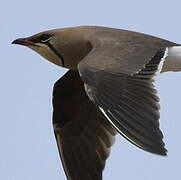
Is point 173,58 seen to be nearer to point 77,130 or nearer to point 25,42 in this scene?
point 77,130

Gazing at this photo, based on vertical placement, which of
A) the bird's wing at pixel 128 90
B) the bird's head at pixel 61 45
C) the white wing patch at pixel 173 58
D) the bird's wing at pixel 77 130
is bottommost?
the bird's wing at pixel 77 130

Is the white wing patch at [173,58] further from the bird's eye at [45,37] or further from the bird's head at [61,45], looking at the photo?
the bird's eye at [45,37]

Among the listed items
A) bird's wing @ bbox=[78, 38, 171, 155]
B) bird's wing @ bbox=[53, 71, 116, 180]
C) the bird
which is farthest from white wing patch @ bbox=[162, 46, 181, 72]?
bird's wing @ bbox=[53, 71, 116, 180]

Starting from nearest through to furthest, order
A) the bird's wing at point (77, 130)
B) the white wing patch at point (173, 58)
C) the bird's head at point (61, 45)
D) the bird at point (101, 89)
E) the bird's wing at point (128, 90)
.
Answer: the bird's wing at point (128, 90) < the bird at point (101, 89) < the white wing patch at point (173, 58) < the bird's head at point (61, 45) < the bird's wing at point (77, 130)

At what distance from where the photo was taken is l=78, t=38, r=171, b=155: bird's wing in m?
7.99

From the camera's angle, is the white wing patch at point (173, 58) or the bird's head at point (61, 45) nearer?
the white wing patch at point (173, 58)

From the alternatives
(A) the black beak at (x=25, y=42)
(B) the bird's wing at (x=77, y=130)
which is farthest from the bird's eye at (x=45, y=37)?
(B) the bird's wing at (x=77, y=130)

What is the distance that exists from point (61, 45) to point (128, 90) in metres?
2.40

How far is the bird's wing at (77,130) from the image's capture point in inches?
428

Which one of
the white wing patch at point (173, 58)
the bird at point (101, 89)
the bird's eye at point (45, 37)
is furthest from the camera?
the bird's eye at point (45, 37)

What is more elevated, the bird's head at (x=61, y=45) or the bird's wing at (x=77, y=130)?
the bird's head at (x=61, y=45)

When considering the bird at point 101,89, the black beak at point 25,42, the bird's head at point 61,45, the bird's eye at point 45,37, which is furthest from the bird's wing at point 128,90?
the black beak at point 25,42

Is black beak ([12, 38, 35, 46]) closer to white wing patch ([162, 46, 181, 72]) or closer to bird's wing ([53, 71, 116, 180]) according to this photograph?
bird's wing ([53, 71, 116, 180])

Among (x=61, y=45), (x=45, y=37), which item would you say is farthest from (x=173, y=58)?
(x=45, y=37)
